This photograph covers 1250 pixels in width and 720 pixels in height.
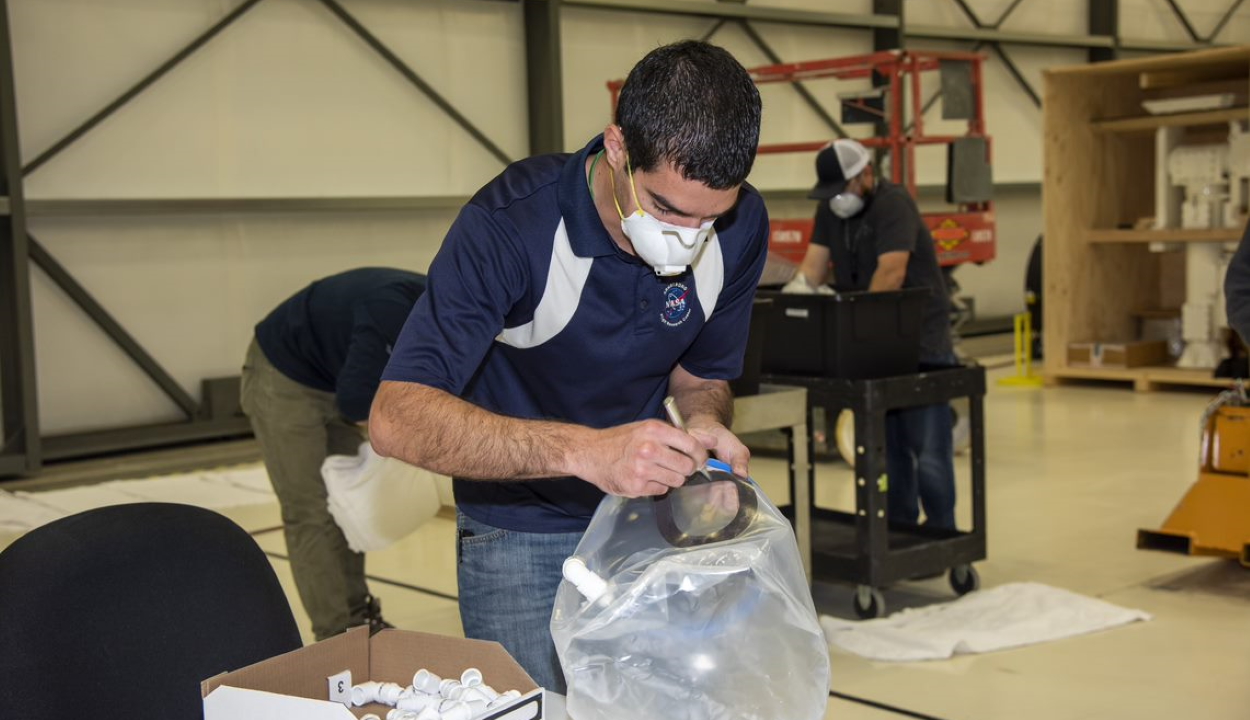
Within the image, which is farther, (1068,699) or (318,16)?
(318,16)

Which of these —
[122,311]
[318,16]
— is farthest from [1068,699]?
[318,16]

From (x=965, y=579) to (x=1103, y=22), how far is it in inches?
433

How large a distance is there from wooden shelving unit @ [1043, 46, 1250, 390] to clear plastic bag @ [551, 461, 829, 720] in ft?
26.8

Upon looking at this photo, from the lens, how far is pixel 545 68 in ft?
31.4

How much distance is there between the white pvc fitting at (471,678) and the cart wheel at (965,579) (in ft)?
10.9

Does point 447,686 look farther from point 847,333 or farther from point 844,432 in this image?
point 844,432

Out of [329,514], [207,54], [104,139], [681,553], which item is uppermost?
[207,54]

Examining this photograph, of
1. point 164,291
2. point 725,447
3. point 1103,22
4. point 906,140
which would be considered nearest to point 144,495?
point 164,291

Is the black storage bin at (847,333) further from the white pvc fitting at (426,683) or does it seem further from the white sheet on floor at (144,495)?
the white sheet on floor at (144,495)

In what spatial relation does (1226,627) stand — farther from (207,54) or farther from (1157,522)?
(207,54)

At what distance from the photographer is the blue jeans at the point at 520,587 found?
220 centimetres

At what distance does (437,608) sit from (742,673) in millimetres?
3149

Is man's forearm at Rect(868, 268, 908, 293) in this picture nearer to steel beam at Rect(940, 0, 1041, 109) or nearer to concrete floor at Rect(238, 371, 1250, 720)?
concrete floor at Rect(238, 371, 1250, 720)

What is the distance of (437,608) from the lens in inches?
188
